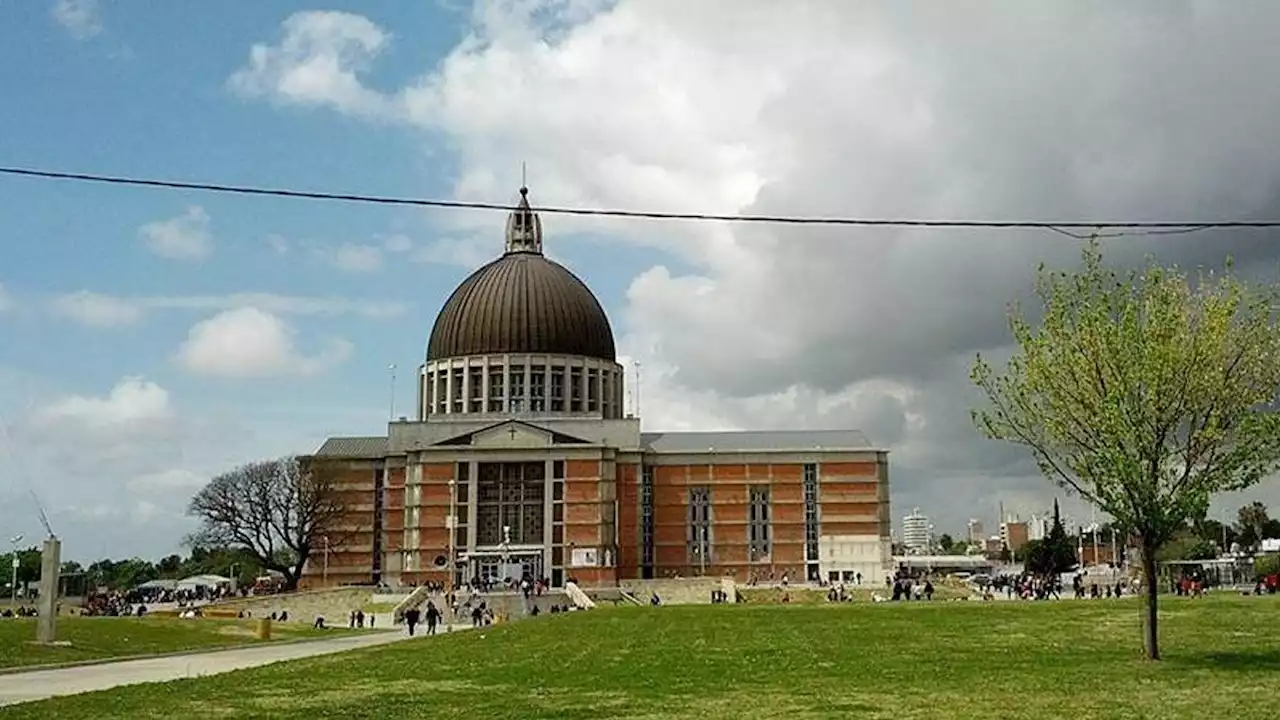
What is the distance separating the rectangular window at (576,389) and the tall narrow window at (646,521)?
30.3 ft

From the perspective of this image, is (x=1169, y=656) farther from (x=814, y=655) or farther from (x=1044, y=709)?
(x=1044, y=709)

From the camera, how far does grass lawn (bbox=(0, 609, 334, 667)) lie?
136 feet

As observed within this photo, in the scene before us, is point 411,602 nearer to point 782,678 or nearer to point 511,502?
point 511,502

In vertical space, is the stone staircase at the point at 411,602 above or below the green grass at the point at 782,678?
below

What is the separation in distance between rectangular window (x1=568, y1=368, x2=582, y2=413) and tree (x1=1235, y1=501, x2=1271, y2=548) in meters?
88.1

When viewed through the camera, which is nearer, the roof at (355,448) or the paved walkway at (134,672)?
the paved walkway at (134,672)

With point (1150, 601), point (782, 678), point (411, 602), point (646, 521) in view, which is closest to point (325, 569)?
point (646, 521)

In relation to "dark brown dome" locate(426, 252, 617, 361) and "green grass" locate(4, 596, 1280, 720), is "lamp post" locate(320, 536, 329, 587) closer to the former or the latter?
"dark brown dome" locate(426, 252, 617, 361)

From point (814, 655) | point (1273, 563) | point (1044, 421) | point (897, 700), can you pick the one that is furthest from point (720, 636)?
point (1273, 563)

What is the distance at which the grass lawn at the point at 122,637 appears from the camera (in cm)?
4131

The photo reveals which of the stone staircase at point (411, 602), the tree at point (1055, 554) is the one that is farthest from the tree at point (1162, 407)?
the tree at point (1055, 554)

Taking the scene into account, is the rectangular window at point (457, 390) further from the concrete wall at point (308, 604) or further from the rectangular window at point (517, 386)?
the concrete wall at point (308, 604)

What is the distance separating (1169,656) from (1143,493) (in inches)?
145

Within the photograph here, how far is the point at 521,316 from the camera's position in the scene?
4692 inches
